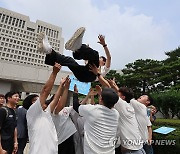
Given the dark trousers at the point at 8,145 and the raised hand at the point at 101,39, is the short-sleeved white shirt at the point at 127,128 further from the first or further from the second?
the dark trousers at the point at 8,145

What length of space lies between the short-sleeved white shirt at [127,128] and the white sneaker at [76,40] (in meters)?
0.86

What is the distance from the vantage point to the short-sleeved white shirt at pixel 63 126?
2424 mm

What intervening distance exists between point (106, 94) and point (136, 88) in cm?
2008

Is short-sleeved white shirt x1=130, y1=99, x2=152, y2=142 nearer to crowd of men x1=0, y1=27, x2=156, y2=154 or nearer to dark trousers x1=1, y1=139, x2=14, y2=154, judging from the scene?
crowd of men x1=0, y1=27, x2=156, y2=154

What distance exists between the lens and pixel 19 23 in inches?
2447

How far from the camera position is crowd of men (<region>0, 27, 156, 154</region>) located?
6.68 ft

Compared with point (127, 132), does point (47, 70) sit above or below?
above

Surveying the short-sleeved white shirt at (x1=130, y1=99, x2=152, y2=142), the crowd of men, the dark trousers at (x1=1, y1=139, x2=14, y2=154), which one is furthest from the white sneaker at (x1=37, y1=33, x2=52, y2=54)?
the dark trousers at (x1=1, y1=139, x2=14, y2=154)

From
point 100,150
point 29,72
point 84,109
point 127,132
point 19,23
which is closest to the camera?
point 100,150

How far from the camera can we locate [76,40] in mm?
2420

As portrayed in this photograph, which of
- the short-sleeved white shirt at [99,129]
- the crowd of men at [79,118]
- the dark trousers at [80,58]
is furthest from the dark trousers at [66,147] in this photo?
the dark trousers at [80,58]

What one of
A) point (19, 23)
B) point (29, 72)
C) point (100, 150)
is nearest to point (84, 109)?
point (100, 150)

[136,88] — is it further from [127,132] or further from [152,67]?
[127,132]

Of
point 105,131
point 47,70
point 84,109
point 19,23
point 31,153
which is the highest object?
point 19,23
